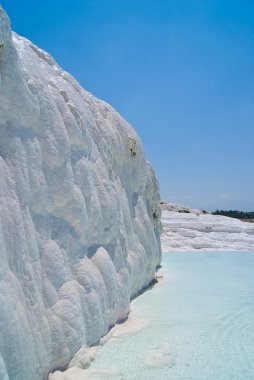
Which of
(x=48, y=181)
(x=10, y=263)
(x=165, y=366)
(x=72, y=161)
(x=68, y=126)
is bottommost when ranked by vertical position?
(x=165, y=366)

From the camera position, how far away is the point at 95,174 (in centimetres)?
561

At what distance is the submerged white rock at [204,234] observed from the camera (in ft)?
54.5

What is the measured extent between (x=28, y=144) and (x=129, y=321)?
3276 mm

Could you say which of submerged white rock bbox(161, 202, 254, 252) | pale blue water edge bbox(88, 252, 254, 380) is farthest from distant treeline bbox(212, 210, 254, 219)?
pale blue water edge bbox(88, 252, 254, 380)

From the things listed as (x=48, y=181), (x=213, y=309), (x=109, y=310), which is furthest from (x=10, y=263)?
(x=213, y=309)

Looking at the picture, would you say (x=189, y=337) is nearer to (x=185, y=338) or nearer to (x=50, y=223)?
(x=185, y=338)

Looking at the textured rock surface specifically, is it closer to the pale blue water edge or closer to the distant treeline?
the pale blue water edge

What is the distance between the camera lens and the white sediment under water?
4.00 m

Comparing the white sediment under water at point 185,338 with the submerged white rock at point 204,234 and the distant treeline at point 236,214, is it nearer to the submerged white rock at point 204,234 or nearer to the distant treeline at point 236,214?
the submerged white rock at point 204,234

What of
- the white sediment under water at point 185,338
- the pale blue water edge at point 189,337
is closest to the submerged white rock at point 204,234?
the pale blue water edge at point 189,337

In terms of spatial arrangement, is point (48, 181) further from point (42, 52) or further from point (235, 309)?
point (235, 309)

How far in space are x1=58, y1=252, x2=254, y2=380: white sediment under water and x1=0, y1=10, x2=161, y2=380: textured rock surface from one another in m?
0.42

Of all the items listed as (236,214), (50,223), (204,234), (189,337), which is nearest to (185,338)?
(189,337)

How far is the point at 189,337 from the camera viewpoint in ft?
16.7
